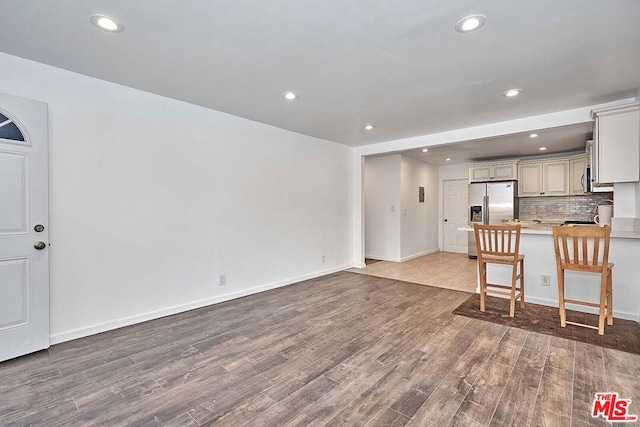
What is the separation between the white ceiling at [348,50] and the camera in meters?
1.91

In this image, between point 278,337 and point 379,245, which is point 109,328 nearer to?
point 278,337

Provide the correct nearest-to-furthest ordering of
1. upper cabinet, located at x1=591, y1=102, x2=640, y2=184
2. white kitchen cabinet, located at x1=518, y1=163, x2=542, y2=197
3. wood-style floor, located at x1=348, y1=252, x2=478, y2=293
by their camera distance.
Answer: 1. upper cabinet, located at x1=591, y1=102, x2=640, y2=184
2. wood-style floor, located at x1=348, y1=252, x2=478, y2=293
3. white kitchen cabinet, located at x1=518, y1=163, x2=542, y2=197

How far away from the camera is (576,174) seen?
6.14 m

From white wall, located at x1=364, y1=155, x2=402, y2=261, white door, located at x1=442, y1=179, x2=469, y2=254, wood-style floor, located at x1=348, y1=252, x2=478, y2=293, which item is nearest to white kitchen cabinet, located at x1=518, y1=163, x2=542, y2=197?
white door, located at x1=442, y1=179, x2=469, y2=254

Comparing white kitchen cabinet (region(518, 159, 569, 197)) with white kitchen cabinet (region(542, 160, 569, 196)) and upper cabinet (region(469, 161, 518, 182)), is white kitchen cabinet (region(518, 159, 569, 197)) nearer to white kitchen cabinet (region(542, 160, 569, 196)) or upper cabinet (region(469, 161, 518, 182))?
white kitchen cabinet (region(542, 160, 569, 196))

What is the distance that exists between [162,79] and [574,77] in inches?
152

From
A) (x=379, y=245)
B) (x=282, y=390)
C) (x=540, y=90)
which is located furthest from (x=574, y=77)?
(x=379, y=245)

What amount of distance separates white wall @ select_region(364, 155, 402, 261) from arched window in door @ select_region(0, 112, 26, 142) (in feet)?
18.6

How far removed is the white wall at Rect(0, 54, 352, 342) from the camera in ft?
9.10

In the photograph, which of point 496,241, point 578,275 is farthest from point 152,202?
point 578,275

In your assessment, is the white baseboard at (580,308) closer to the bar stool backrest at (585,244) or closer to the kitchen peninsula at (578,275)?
the kitchen peninsula at (578,275)

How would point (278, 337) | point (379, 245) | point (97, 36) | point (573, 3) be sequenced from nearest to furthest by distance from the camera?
point (573, 3) → point (97, 36) → point (278, 337) → point (379, 245)

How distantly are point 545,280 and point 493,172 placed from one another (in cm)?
382

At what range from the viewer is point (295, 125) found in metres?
4.52
